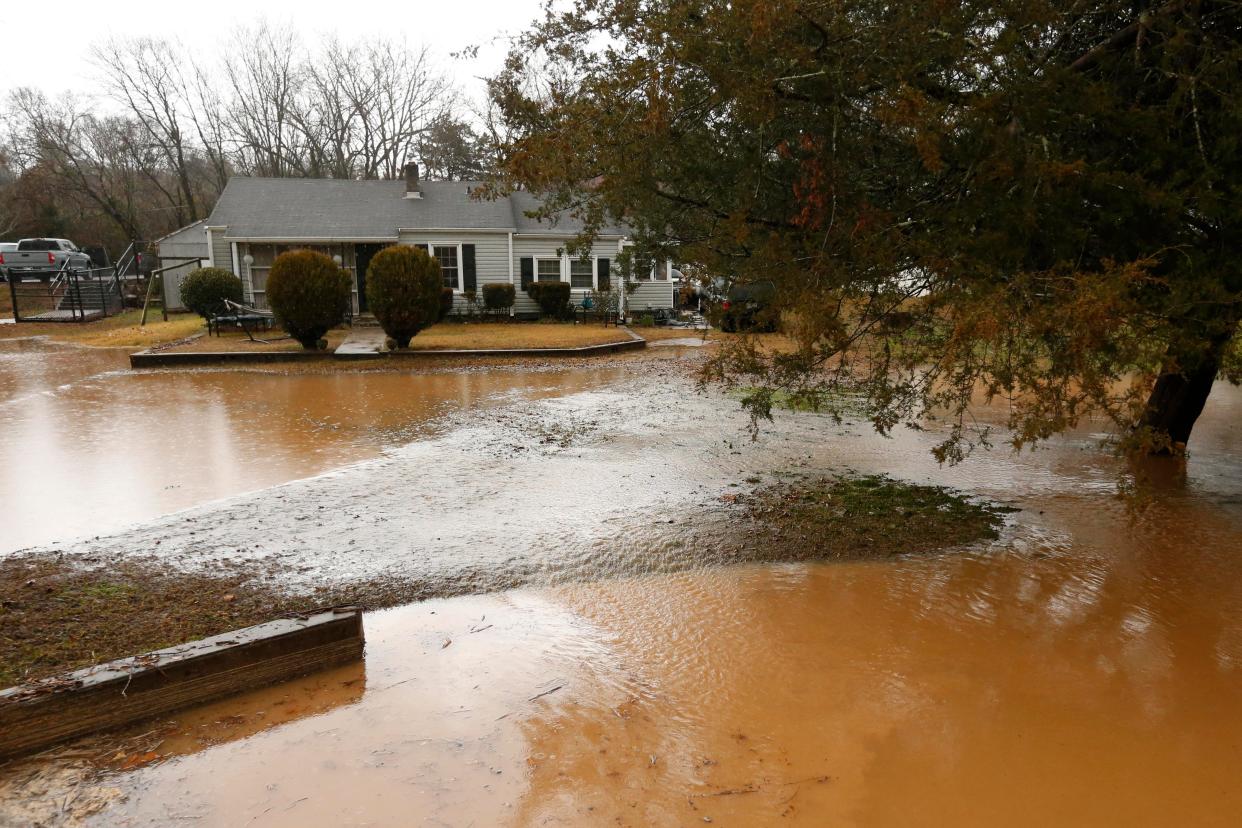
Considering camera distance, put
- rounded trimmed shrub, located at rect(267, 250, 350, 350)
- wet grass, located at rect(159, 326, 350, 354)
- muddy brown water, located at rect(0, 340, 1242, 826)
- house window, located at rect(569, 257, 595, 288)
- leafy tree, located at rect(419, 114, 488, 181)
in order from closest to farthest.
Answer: muddy brown water, located at rect(0, 340, 1242, 826) → rounded trimmed shrub, located at rect(267, 250, 350, 350) → wet grass, located at rect(159, 326, 350, 354) → house window, located at rect(569, 257, 595, 288) → leafy tree, located at rect(419, 114, 488, 181)

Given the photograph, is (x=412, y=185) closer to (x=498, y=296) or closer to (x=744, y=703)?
(x=498, y=296)

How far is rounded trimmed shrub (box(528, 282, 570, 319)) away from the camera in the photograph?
24.4 m

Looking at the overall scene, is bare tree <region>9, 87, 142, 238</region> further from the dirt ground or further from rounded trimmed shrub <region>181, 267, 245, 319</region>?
the dirt ground

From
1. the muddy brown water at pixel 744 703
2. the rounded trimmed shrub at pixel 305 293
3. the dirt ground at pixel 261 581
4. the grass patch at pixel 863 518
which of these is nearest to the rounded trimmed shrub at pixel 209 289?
the rounded trimmed shrub at pixel 305 293

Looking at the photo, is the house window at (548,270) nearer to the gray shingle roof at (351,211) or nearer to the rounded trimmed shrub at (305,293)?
the gray shingle roof at (351,211)

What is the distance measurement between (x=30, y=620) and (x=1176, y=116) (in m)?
7.33

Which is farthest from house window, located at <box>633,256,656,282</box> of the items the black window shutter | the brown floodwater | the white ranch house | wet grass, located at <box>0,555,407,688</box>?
the black window shutter

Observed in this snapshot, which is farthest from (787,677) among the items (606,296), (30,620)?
(606,296)

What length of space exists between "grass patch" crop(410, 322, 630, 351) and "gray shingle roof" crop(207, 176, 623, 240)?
10.0ft

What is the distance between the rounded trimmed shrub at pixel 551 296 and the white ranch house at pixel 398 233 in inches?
22.1

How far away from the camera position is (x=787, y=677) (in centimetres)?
430

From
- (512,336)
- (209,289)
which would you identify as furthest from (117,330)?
(512,336)

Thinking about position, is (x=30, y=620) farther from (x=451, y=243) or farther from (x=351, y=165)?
(x=351, y=165)

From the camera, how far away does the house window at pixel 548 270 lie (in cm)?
2527
